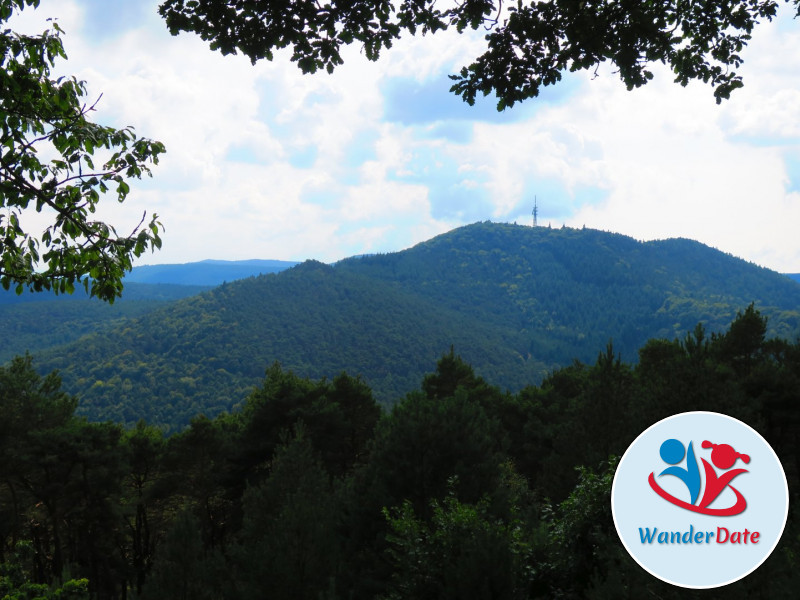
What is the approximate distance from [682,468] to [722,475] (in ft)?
1.43

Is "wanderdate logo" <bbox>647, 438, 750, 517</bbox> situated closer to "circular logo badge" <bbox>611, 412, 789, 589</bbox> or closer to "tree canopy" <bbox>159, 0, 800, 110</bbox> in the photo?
"circular logo badge" <bbox>611, 412, 789, 589</bbox>

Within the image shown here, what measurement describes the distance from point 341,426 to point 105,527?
1197 cm

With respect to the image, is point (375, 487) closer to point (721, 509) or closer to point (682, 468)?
point (682, 468)

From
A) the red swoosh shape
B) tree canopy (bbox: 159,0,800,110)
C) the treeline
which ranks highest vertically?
tree canopy (bbox: 159,0,800,110)

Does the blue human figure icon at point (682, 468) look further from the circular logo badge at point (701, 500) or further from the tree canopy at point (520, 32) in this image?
the tree canopy at point (520, 32)

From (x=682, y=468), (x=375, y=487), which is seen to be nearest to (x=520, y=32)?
(x=682, y=468)

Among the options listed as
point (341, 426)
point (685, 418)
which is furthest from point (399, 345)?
point (685, 418)

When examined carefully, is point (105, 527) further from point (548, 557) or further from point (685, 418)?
point (685, 418)

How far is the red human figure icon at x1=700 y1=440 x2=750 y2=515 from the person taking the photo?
21.7ft

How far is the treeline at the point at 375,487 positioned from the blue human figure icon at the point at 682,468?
1.27 m

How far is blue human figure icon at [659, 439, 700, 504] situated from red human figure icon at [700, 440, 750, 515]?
0.11 meters

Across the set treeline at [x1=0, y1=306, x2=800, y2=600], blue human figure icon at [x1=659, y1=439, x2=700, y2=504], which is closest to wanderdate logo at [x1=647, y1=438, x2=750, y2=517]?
blue human figure icon at [x1=659, y1=439, x2=700, y2=504]

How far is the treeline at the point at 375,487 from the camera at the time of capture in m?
9.38

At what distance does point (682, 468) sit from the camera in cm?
695
